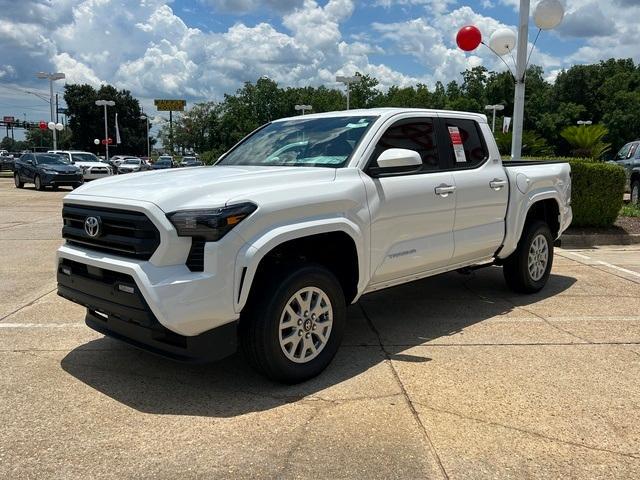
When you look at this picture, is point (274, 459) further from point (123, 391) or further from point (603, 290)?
point (603, 290)

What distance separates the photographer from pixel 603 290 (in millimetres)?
6805

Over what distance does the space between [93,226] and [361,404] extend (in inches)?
82.6

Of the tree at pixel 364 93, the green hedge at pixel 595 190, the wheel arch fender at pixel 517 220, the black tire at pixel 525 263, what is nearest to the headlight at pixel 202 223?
the wheel arch fender at pixel 517 220

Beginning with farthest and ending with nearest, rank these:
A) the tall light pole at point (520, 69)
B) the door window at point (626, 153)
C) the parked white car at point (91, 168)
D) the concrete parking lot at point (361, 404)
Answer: the parked white car at point (91, 168), the door window at point (626, 153), the tall light pole at point (520, 69), the concrete parking lot at point (361, 404)

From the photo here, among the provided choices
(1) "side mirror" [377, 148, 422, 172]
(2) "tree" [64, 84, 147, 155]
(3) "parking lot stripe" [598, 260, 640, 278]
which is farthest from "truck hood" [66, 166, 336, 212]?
(2) "tree" [64, 84, 147, 155]

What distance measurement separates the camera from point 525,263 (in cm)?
623

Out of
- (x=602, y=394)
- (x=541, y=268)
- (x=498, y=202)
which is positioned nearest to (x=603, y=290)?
(x=541, y=268)

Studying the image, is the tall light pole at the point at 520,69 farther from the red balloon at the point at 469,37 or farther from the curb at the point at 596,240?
the curb at the point at 596,240

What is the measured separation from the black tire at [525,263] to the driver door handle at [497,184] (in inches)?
32.5

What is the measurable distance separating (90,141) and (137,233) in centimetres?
9249

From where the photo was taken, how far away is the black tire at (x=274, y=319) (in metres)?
3.64

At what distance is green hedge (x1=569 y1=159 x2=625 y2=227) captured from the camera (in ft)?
33.9

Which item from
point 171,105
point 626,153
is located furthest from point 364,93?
point 626,153

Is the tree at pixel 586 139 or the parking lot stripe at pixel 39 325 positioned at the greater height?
the tree at pixel 586 139
